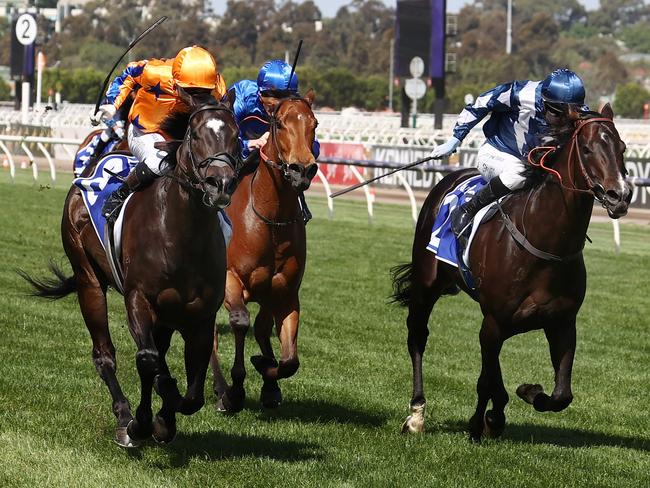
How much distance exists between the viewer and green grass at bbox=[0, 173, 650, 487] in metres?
5.07

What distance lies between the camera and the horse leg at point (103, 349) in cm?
534

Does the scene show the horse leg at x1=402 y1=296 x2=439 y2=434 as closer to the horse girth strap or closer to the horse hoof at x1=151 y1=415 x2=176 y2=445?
the horse girth strap

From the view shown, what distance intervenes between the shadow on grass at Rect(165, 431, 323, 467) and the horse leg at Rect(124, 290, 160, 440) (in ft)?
0.69

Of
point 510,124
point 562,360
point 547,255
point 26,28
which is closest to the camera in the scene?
point 547,255

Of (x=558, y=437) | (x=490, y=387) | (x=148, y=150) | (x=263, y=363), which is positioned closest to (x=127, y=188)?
(x=148, y=150)

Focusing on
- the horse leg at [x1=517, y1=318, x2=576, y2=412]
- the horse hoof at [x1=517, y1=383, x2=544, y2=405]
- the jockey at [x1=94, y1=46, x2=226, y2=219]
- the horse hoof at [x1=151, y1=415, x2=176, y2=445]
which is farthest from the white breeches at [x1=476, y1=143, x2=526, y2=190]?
the horse hoof at [x1=151, y1=415, x2=176, y2=445]

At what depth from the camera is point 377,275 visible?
1248cm

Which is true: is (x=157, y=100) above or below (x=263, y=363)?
above

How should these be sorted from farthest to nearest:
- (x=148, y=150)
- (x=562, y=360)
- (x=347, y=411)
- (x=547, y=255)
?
(x=347, y=411), (x=562, y=360), (x=547, y=255), (x=148, y=150)

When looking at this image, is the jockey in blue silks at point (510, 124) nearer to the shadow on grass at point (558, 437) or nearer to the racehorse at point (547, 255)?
the racehorse at point (547, 255)

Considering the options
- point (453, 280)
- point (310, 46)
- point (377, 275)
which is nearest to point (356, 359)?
point (453, 280)

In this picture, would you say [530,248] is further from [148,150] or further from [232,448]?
[148,150]

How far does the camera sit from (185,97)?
16.2ft

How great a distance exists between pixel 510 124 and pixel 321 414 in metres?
1.73
